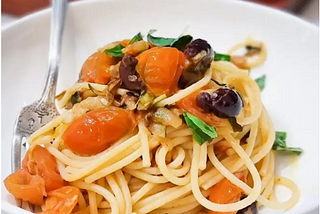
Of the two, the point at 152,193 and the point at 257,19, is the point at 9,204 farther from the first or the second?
the point at 257,19

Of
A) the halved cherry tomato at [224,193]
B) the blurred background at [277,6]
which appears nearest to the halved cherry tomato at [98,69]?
the halved cherry tomato at [224,193]

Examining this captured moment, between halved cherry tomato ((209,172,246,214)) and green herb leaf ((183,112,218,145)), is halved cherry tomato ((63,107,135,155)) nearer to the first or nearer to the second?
green herb leaf ((183,112,218,145))

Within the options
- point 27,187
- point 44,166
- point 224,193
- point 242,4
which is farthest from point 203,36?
point 27,187

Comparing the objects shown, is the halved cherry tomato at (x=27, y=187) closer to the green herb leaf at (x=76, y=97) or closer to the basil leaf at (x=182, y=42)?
the green herb leaf at (x=76, y=97)

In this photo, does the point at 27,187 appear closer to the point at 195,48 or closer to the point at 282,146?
the point at 195,48

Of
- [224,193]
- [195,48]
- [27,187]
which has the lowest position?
[27,187]

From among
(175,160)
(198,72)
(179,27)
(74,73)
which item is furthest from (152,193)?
(179,27)
